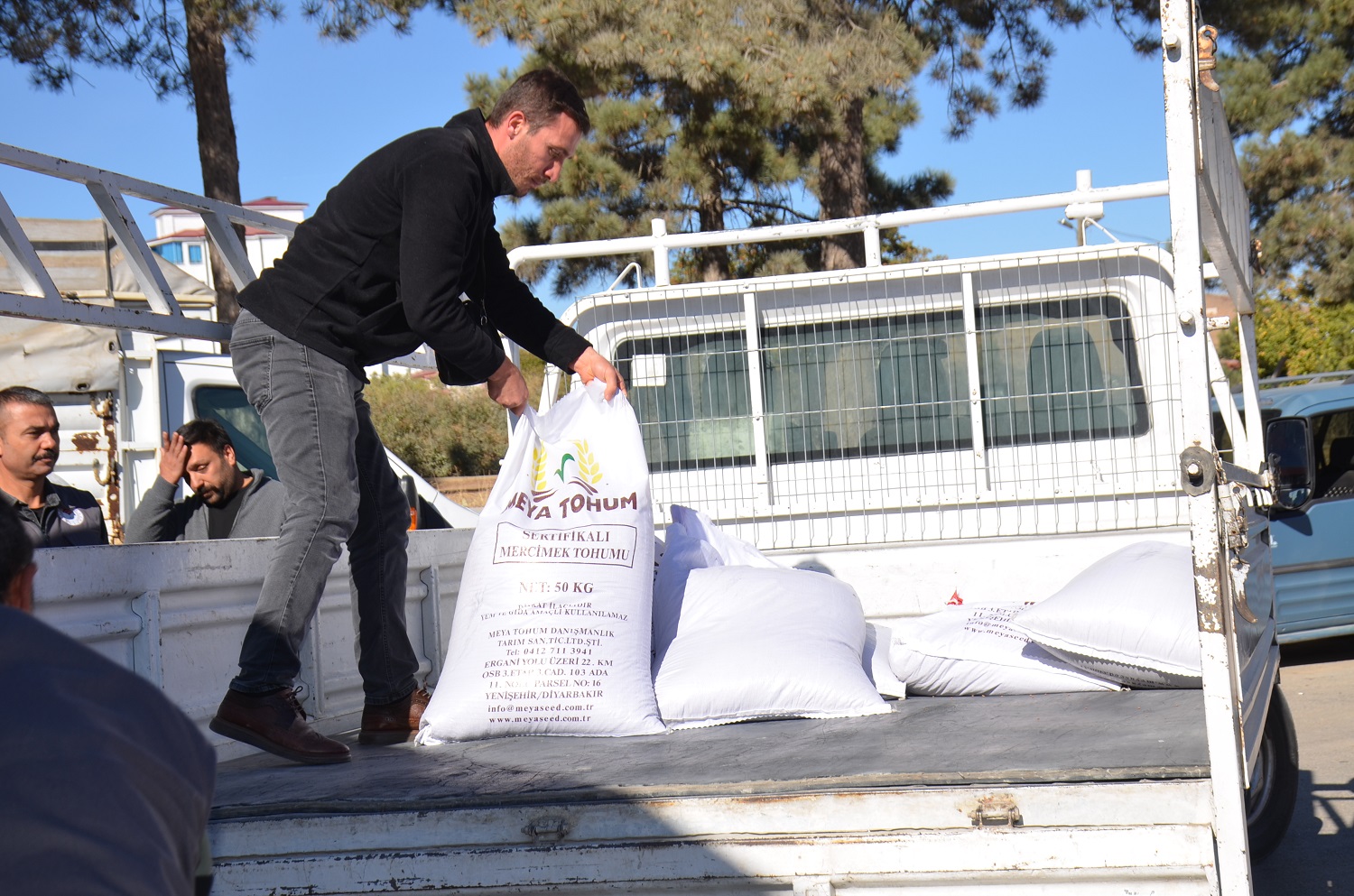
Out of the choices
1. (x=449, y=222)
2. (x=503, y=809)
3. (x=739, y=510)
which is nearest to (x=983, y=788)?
(x=503, y=809)

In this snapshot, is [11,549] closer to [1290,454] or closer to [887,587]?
[887,587]

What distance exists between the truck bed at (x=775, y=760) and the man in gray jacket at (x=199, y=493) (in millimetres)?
1921

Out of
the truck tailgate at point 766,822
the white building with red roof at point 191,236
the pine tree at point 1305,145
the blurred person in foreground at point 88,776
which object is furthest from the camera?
the white building with red roof at point 191,236

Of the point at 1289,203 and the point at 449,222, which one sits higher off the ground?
the point at 1289,203

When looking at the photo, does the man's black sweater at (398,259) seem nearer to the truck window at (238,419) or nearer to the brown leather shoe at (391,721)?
the brown leather shoe at (391,721)

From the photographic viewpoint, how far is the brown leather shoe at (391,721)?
290 centimetres

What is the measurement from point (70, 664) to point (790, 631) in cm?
217

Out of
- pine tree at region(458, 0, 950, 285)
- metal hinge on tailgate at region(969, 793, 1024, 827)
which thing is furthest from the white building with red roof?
Result: metal hinge on tailgate at region(969, 793, 1024, 827)

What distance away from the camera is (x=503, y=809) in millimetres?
1963

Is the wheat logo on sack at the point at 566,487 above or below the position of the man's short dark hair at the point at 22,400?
below

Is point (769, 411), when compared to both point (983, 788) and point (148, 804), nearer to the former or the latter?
point (983, 788)

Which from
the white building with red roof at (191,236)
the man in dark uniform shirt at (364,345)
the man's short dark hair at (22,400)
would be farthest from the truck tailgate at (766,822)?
the white building with red roof at (191,236)

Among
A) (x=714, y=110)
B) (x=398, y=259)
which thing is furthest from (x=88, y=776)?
(x=714, y=110)

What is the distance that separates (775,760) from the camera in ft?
7.29
